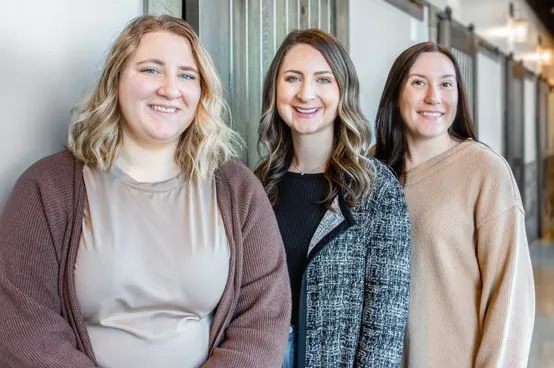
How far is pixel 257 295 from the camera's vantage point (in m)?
1.33

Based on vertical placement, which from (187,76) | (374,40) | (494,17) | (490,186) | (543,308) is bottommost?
(543,308)

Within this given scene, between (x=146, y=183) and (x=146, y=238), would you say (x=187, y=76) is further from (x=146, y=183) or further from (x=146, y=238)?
(x=146, y=238)

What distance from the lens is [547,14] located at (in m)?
11.3

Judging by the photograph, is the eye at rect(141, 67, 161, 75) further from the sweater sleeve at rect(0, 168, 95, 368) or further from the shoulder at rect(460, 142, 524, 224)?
the shoulder at rect(460, 142, 524, 224)

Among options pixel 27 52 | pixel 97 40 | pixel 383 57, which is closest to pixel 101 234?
pixel 27 52

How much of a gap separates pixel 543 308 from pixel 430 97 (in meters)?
4.27

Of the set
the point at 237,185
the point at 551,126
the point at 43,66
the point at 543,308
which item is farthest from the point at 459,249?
the point at 551,126

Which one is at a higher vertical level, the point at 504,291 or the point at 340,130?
the point at 340,130

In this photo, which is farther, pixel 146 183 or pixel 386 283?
pixel 386 283

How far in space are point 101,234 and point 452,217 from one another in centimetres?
92

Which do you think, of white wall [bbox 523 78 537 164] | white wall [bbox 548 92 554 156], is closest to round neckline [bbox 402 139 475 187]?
white wall [bbox 523 78 537 164]

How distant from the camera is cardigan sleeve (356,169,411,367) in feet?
4.92

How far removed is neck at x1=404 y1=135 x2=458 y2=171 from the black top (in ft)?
1.14

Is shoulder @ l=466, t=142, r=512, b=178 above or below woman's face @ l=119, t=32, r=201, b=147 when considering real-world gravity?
below
